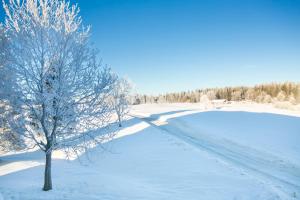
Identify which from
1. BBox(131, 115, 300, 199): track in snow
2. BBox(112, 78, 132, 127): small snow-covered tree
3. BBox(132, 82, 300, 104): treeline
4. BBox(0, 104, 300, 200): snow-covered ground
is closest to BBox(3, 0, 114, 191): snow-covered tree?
BBox(0, 104, 300, 200): snow-covered ground

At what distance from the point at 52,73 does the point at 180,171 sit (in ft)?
26.8

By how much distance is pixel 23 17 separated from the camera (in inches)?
401

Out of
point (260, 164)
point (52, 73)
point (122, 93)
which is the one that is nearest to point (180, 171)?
point (260, 164)

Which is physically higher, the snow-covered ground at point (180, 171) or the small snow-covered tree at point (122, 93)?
the small snow-covered tree at point (122, 93)

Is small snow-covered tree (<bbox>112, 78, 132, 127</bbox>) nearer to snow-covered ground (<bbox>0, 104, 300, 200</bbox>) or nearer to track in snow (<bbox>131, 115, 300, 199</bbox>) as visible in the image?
snow-covered ground (<bbox>0, 104, 300, 200</bbox>)

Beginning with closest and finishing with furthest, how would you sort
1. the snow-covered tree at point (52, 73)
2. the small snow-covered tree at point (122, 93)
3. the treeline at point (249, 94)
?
the snow-covered tree at point (52, 73) → the small snow-covered tree at point (122, 93) → the treeline at point (249, 94)

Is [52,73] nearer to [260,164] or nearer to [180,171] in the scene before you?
[180,171]

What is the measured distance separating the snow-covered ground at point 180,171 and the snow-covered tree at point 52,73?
276cm

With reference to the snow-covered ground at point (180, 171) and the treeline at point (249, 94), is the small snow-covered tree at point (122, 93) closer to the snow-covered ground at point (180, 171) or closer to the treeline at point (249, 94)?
the snow-covered ground at point (180, 171)

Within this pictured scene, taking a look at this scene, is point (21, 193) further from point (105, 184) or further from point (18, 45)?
point (18, 45)

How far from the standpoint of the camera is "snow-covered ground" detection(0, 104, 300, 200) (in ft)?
35.0

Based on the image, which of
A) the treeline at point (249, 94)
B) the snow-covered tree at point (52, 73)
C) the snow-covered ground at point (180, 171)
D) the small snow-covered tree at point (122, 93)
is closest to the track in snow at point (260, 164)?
the snow-covered ground at point (180, 171)

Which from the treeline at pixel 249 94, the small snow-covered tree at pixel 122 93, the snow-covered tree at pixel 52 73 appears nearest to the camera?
the snow-covered tree at pixel 52 73

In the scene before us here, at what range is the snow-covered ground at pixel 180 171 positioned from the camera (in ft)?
35.0
